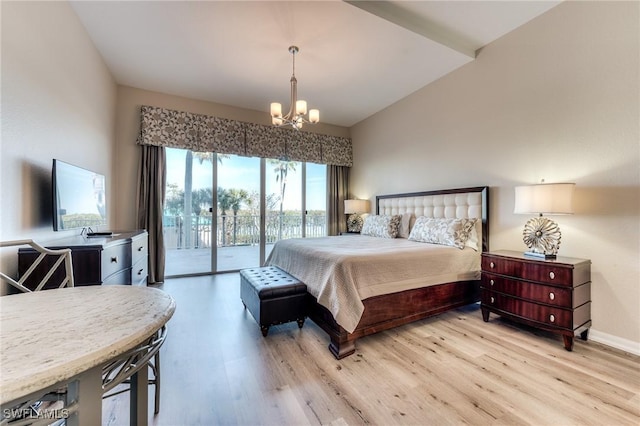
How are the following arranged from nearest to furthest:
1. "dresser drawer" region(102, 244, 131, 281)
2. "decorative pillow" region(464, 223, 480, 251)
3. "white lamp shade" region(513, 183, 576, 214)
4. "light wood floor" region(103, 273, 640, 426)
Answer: "light wood floor" region(103, 273, 640, 426) < "dresser drawer" region(102, 244, 131, 281) < "white lamp shade" region(513, 183, 576, 214) < "decorative pillow" region(464, 223, 480, 251)

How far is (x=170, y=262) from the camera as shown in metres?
4.50

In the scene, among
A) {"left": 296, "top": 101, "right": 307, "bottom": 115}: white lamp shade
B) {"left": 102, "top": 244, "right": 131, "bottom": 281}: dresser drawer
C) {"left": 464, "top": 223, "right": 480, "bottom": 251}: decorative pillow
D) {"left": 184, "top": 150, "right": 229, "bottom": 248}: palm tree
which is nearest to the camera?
{"left": 102, "top": 244, "right": 131, "bottom": 281}: dresser drawer

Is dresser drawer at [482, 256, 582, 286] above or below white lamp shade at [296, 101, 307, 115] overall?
below

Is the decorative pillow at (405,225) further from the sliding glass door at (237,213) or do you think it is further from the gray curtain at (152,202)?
the gray curtain at (152,202)

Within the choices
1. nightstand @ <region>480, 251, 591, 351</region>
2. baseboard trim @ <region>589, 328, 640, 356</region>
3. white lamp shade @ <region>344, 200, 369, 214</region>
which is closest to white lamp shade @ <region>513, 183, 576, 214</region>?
nightstand @ <region>480, 251, 591, 351</region>

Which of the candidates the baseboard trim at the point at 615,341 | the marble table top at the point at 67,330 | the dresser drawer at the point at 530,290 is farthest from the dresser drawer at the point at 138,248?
the baseboard trim at the point at 615,341

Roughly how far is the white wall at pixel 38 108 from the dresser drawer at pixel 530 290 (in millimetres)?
3860

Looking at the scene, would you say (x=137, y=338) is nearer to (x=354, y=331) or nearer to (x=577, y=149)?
(x=354, y=331)

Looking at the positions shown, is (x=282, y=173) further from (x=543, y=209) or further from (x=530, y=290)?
(x=530, y=290)

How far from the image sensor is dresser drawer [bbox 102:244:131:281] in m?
1.95

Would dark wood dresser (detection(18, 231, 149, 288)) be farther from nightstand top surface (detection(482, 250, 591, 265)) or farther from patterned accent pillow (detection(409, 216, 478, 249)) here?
nightstand top surface (detection(482, 250, 591, 265))

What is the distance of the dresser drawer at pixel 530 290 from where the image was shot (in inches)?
85.3

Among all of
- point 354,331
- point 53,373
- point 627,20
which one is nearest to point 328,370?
point 354,331

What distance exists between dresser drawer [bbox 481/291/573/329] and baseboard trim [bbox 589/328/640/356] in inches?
19.4
